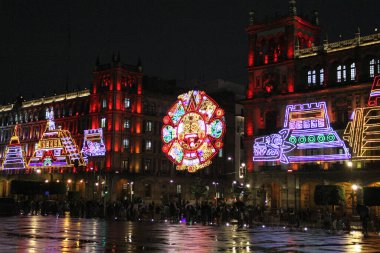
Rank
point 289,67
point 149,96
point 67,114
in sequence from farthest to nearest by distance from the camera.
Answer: point 67,114 < point 149,96 < point 289,67

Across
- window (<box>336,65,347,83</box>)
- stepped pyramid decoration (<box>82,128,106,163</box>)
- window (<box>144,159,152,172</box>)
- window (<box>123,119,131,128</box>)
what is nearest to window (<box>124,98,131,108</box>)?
window (<box>123,119,131,128</box>)

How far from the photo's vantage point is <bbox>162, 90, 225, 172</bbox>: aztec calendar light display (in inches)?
A: 2061

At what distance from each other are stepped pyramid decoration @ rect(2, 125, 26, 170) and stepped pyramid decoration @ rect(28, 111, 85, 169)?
611cm

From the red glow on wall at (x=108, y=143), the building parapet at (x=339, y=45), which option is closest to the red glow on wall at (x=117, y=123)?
the red glow on wall at (x=108, y=143)

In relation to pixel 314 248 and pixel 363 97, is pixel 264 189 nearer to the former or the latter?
pixel 363 97

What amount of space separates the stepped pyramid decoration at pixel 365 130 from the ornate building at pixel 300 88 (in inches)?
186

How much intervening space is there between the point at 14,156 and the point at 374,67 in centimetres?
7473

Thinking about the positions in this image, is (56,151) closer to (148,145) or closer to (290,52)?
(148,145)

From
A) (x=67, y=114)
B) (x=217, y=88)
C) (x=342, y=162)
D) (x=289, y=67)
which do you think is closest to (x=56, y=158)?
(x=67, y=114)

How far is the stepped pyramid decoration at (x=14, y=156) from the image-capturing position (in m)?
107

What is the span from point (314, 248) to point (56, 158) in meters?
75.8

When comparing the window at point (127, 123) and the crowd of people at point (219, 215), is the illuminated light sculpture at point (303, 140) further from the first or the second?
the window at point (127, 123)

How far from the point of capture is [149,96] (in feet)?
326

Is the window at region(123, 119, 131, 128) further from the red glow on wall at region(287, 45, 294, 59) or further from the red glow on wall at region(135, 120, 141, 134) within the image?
the red glow on wall at region(287, 45, 294, 59)
